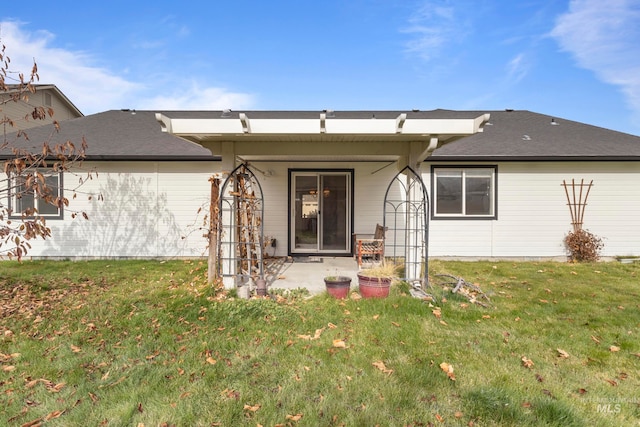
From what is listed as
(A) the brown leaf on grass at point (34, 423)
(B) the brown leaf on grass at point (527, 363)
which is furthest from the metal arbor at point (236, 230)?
(B) the brown leaf on grass at point (527, 363)

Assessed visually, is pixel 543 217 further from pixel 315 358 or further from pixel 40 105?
pixel 40 105

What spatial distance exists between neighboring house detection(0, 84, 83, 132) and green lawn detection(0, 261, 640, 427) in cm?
971

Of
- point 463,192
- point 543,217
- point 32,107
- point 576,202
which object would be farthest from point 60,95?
point 576,202

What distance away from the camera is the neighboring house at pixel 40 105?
448 inches

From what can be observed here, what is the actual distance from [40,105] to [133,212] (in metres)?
9.32

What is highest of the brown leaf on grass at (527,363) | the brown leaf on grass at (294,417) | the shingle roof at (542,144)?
the shingle roof at (542,144)

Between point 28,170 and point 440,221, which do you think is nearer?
point 28,170

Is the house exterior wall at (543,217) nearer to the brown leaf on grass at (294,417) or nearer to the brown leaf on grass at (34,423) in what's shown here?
the brown leaf on grass at (294,417)

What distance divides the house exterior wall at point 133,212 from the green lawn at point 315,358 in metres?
2.65

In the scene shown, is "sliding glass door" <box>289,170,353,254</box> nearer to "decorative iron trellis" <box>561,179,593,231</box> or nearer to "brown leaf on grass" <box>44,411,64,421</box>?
"decorative iron trellis" <box>561,179,593,231</box>

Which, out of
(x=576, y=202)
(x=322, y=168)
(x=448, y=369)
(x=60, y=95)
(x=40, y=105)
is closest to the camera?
(x=448, y=369)

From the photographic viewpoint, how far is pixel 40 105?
12859mm

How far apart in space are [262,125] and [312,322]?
266 cm

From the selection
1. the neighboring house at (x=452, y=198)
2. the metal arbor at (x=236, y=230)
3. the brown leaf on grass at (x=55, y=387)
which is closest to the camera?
the brown leaf on grass at (x=55, y=387)
